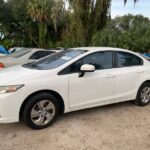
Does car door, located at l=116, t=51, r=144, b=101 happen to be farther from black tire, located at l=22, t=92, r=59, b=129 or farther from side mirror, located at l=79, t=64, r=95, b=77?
black tire, located at l=22, t=92, r=59, b=129

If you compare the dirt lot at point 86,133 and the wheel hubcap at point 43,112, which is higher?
the wheel hubcap at point 43,112

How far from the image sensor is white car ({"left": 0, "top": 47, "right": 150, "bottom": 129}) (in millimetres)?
4176

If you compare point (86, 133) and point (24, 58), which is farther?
point (24, 58)

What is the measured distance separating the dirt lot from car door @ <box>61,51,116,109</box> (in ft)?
1.19

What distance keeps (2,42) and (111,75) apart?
20.6 metres

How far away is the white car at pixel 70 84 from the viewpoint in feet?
13.7

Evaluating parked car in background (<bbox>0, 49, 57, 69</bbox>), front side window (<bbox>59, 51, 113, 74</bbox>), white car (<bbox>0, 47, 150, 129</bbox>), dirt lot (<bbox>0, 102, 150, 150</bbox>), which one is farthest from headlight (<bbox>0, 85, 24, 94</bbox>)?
parked car in background (<bbox>0, 49, 57, 69</bbox>)

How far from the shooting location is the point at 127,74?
540cm

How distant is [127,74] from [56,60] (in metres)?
1.62

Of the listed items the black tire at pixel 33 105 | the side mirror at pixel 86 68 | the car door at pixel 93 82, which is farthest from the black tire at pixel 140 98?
the black tire at pixel 33 105

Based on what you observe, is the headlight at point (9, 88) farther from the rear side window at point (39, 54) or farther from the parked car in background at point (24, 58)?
the rear side window at point (39, 54)

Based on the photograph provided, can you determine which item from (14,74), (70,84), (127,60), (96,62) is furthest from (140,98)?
(14,74)

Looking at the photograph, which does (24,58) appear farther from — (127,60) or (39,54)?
(127,60)

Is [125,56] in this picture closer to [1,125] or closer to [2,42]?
[1,125]
